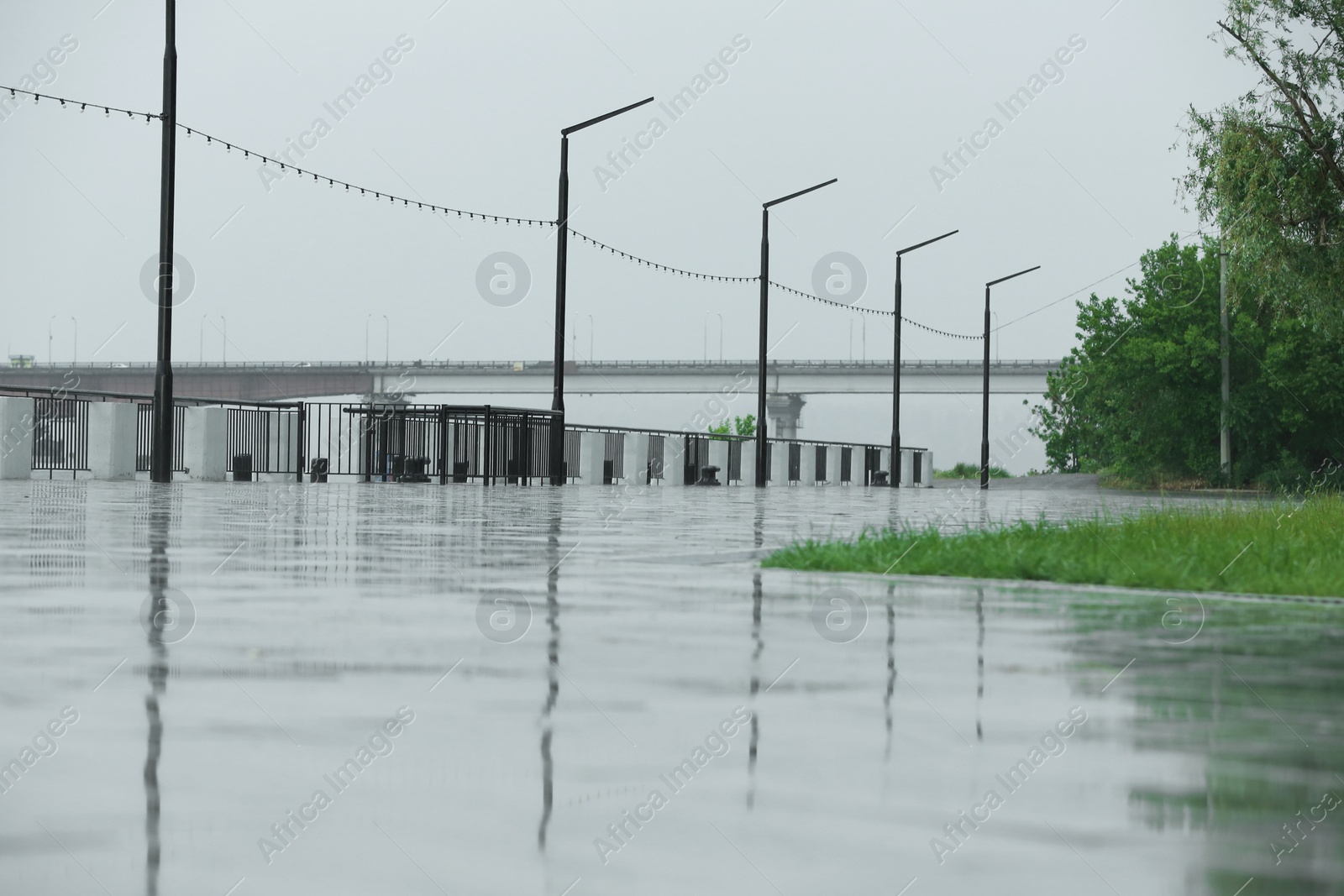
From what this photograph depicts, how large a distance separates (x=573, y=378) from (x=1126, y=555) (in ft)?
314

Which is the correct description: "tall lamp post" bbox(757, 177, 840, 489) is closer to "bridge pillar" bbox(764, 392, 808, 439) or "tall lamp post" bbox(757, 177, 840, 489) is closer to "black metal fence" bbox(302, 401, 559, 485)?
"black metal fence" bbox(302, 401, 559, 485)

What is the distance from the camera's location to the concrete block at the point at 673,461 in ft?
162

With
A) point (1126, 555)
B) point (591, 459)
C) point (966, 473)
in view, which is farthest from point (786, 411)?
point (1126, 555)

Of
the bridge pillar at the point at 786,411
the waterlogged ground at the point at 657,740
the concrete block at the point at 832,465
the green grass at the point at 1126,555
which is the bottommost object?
the waterlogged ground at the point at 657,740

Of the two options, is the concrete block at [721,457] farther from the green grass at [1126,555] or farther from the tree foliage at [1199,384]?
the green grass at [1126,555]

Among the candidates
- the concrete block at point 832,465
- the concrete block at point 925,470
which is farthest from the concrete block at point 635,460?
the concrete block at point 925,470

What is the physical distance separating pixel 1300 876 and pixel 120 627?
4.75 m

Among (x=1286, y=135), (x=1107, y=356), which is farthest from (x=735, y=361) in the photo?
(x=1286, y=135)

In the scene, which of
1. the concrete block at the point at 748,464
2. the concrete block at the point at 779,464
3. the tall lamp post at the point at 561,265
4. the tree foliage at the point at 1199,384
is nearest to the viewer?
the tall lamp post at the point at 561,265

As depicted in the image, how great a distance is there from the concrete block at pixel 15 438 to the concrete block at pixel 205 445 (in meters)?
5.10

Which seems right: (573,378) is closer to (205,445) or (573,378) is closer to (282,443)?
(282,443)

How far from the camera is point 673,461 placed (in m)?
49.7

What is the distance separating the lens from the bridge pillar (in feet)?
319

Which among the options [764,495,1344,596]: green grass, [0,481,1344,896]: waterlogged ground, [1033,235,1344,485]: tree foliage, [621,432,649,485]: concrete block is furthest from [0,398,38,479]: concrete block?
[1033,235,1344,485]: tree foliage
